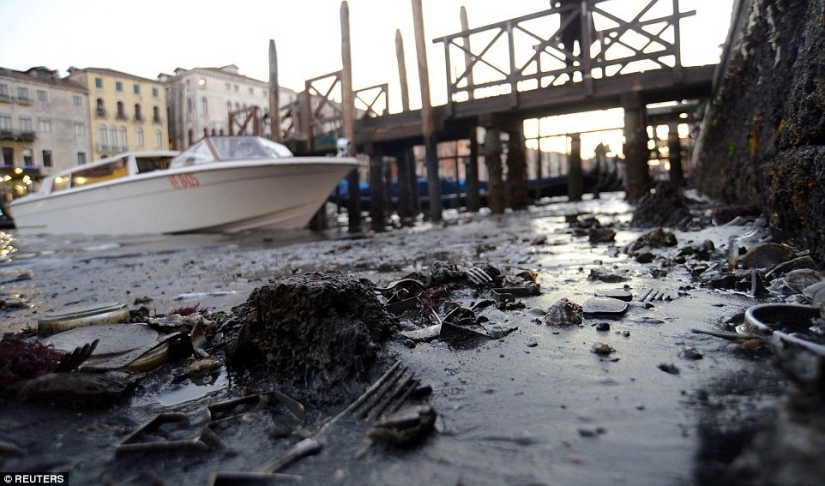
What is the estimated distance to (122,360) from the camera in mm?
2047

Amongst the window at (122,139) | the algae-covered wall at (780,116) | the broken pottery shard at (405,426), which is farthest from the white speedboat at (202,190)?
the window at (122,139)

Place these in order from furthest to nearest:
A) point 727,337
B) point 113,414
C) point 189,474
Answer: point 727,337
point 113,414
point 189,474

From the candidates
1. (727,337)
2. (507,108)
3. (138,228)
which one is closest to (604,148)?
(507,108)

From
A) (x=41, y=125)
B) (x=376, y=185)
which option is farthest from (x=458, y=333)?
(x=41, y=125)

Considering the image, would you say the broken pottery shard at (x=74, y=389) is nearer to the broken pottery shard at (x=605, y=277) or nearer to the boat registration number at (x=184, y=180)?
the broken pottery shard at (x=605, y=277)

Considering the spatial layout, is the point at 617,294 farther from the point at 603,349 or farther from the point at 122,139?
the point at 122,139

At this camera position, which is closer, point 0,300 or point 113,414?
point 113,414

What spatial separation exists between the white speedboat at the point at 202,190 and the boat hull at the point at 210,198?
21 mm

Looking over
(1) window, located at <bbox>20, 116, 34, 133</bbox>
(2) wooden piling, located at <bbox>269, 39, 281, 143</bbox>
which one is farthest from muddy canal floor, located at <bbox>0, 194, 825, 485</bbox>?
(1) window, located at <bbox>20, 116, 34, 133</bbox>

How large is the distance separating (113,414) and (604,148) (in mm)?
28698

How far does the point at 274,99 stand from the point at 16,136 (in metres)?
31.6

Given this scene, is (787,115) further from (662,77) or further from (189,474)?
(662,77)

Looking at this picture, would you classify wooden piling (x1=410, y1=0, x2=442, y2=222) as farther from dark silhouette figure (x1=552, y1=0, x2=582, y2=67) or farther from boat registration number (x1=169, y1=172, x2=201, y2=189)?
boat registration number (x1=169, y1=172, x2=201, y2=189)

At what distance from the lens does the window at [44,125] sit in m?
40.8
